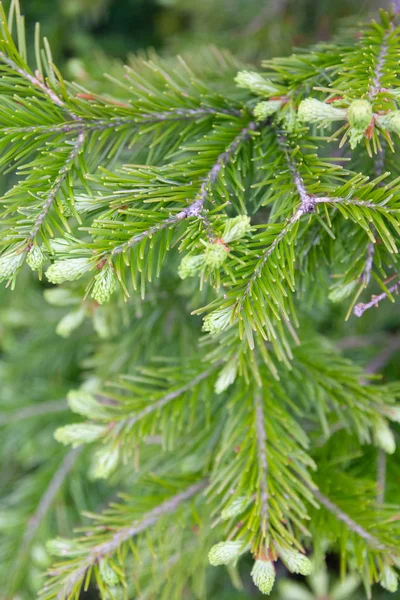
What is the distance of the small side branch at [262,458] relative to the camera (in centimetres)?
71

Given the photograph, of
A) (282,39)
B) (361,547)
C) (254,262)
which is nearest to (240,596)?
(361,547)

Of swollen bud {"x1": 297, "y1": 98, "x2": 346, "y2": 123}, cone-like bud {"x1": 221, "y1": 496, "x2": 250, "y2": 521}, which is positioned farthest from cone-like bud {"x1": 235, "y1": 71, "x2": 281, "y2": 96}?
cone-like bud {"x1": 221, "y1": 496, "x2": 250, "y2": 521}

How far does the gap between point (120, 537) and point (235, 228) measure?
595mm

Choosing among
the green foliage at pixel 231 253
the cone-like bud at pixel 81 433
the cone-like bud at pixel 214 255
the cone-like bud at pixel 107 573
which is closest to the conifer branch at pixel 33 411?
the green foliage at pixel 231 253

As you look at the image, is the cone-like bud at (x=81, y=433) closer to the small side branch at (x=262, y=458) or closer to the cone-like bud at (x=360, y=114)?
the small side branch at (x=262, y=458)

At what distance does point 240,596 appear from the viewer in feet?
4.73

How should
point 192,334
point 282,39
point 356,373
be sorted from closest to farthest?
point 356,373, point 192,334, point 282,39

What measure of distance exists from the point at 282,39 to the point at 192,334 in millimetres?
1041

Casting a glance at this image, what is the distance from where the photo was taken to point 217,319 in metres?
0.61

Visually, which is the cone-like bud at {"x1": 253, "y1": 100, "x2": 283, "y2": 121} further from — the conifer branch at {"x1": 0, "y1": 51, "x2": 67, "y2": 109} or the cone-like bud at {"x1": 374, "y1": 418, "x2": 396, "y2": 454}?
the cone-like bud at {"x1": 374, "y1": 418, "x2": 396, "y2": 454}

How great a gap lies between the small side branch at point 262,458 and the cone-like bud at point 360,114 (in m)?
0.48

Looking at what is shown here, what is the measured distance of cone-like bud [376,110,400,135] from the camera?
1.89 feet

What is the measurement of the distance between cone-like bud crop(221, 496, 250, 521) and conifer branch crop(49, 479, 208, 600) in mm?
220

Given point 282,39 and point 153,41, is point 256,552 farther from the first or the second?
point 153,41
